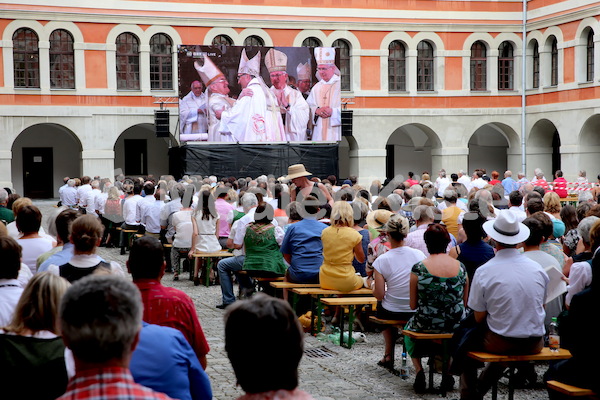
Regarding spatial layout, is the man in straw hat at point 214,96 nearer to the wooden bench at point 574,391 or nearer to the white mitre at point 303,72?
the white mitre at point 303,72

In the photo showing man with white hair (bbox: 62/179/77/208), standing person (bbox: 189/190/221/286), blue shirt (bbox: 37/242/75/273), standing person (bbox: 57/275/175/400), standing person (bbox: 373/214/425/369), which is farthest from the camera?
man with white hair (bbox: 62/179/77/208)

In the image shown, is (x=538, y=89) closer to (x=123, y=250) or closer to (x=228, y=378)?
(x=123, y=250)

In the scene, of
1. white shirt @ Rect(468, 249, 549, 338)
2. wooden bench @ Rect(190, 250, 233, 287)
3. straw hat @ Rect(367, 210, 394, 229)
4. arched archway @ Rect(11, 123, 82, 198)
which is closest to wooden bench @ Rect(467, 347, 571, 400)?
white shirt @ Rect(468, 249, 549, 338)

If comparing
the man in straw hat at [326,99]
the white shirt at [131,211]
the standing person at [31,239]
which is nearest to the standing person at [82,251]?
the standing person at [31,239]

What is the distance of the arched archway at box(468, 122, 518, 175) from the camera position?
37.2m

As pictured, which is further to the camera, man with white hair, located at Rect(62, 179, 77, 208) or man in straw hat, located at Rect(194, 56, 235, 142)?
man in straw hat, located at Rect(194, 56, 235, 142)

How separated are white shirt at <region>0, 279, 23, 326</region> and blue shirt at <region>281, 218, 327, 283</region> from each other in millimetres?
5248

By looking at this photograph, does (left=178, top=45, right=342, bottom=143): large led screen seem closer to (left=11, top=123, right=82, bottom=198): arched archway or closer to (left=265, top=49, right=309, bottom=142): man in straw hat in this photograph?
(left=265, top=49, right=309, bottom=142): man in straw hat

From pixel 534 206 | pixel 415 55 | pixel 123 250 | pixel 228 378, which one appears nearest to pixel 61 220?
pixel 228 378

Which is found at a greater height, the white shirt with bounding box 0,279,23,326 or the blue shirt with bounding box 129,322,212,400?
the white shirt with bounding box 0,279,23,326

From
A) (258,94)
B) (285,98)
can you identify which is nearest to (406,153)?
(285,98)

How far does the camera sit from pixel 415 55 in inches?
1289

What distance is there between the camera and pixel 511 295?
6.21 metres

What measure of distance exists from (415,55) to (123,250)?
1856 cm
